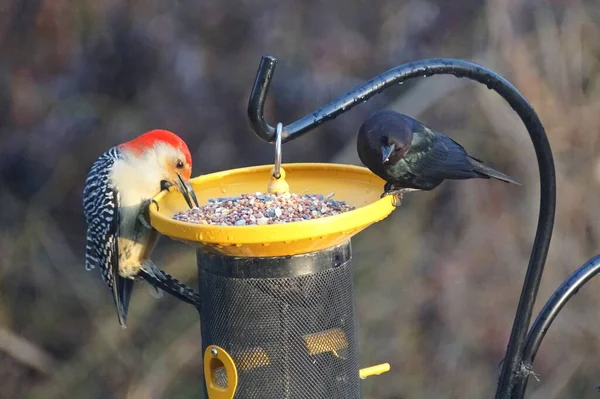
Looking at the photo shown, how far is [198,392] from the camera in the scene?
5.94m

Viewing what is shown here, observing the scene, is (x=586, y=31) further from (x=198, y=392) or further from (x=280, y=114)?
(x=198, y=392)

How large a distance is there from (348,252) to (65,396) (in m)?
3.95

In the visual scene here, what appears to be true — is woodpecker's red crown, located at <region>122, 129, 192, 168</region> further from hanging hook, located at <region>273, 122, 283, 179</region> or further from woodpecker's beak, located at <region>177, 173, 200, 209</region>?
hanging hook, located at <region>273, 122, 283, 179</region>

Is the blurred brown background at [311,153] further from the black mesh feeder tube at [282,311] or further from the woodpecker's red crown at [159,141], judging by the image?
the black mesh feeder tube at [282,311]

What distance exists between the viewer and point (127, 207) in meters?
4.07

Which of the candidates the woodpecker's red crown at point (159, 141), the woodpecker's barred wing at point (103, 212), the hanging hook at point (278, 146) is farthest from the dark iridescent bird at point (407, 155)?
the woodpecker's barred wing at point (103, 212)

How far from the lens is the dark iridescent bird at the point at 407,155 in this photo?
3019 millimetres

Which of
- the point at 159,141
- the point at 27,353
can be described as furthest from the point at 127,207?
the point at 27,353

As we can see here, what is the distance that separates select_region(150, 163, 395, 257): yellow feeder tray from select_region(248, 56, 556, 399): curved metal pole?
32cm

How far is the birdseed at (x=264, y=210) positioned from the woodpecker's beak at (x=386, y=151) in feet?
1.11

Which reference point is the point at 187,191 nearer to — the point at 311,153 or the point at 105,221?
the point at 105,221

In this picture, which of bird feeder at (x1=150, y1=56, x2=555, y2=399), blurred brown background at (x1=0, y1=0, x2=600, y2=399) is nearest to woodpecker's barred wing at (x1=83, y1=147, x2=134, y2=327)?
blurred brown background at (x1=0, y1=0, x2=600, y2=399)

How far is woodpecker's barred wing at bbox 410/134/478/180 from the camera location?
329cm

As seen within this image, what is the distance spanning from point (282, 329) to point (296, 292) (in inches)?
5.2
